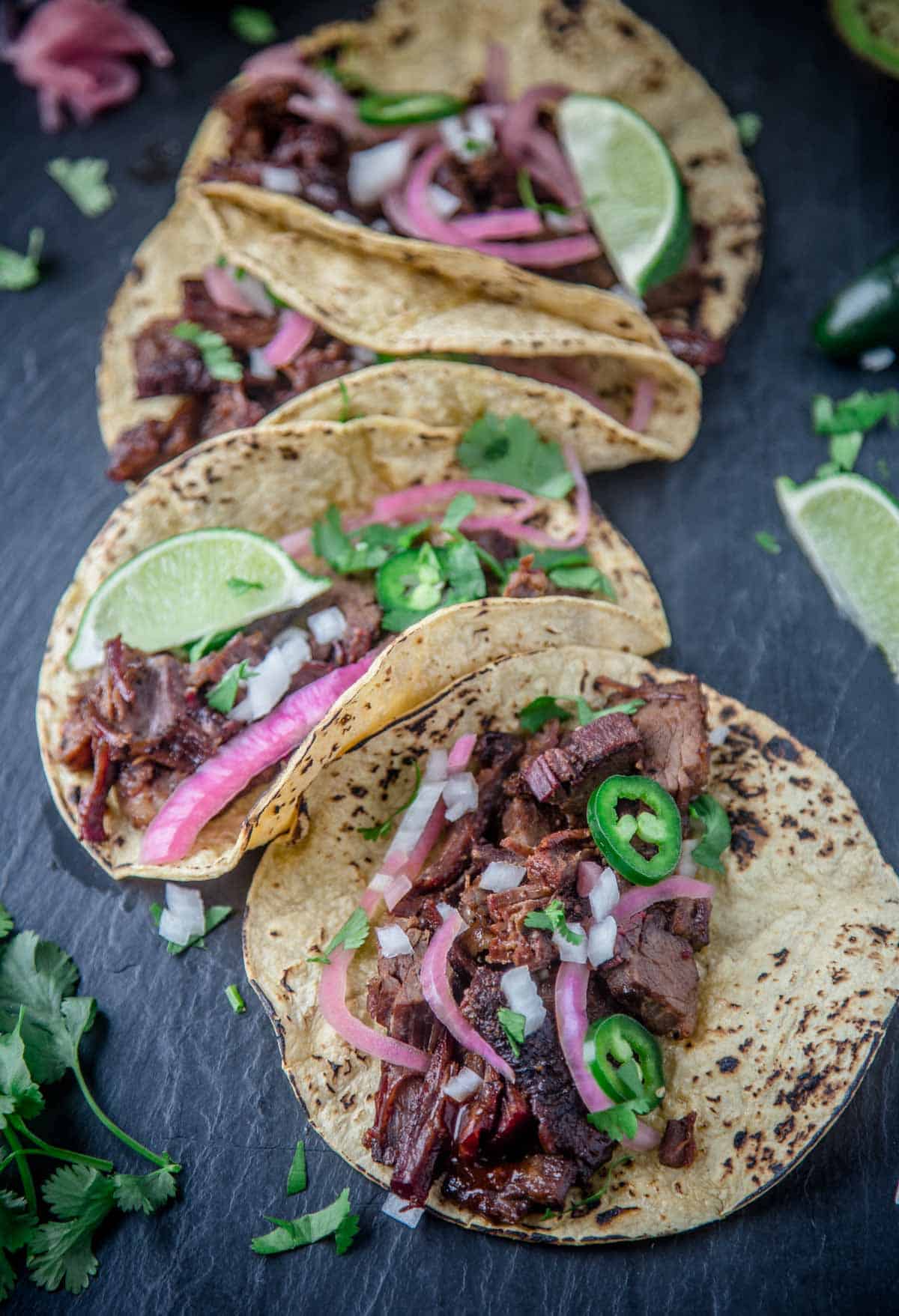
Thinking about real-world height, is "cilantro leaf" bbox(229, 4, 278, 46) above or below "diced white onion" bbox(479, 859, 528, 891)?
above

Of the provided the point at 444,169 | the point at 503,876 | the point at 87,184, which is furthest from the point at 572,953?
the point at 87,184

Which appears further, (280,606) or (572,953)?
(280,606)

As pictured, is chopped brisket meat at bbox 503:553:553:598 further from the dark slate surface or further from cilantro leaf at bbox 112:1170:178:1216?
cilantro leaf at bbox 112:1170:178:1216

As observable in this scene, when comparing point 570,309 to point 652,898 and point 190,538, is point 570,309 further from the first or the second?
point 652,898

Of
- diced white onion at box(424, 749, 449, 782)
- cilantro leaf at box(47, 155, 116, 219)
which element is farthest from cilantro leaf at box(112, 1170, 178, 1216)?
cilantro leaf at box(47, 155, 116, 219)

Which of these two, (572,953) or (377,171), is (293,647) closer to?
(572,953)

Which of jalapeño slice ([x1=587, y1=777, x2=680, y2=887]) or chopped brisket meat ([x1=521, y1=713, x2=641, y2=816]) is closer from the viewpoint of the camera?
jalapeño slice ([x1=587, y1=777, x2=680, y2=887])
